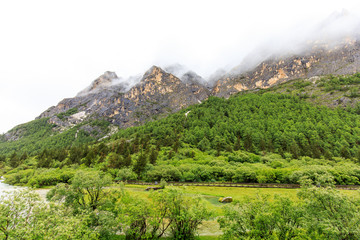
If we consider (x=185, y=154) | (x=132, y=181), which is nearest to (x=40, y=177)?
(x=132, y=181)

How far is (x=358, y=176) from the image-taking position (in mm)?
52469

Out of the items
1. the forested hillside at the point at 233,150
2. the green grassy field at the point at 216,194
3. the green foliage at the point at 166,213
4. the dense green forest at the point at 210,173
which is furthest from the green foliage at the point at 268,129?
the green foliage at the point at 166,213

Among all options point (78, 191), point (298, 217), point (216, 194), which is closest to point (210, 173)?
point (216, 194)

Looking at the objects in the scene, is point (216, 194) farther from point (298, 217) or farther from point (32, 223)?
point (32, 223)

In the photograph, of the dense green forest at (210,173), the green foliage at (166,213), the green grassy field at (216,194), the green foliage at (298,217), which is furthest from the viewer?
the green grassy field at (216,194)

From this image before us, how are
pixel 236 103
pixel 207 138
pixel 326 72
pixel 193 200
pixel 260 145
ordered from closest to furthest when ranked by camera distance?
pixel 193 200 → pixel 260 145 → pixel 207 138 → pixel 236 103 → pixel 326 72

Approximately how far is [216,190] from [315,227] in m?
A: 37.4

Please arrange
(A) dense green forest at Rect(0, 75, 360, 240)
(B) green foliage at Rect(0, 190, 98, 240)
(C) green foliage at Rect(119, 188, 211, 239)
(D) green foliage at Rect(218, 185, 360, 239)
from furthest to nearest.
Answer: (C) green foliage at Rect(119, 188, 211, 239) < (A) dense green forest at Rect(0, 75, 360, 240) < (D) green foliage at Rect(218, 185, 360, 239) < (B) green foliage at Rect(0, 190, 98, 240)

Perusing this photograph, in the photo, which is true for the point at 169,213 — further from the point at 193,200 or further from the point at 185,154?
the point at 185,154

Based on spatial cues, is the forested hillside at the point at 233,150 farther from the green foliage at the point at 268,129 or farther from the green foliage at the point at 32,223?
the green foliage at the point at 32,223

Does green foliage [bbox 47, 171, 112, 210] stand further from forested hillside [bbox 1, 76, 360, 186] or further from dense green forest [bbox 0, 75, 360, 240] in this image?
forested hillside [bbox 1, 76, 360, 186]

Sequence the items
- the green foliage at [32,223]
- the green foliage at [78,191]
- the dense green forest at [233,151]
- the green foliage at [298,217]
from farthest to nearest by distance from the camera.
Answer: the dense green forest at [233,151]
the green foliage at [78,191]
the green foliage at [298,217]
the green foliage at [32,223]

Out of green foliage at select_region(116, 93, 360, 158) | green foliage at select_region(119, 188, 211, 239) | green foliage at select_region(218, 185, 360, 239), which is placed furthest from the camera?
green foliage at select_region(116, 93, 360, 158)

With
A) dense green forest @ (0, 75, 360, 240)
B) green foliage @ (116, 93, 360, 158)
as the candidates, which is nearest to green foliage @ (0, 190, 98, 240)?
dense green forest @ (0, 75, 360, 240)
